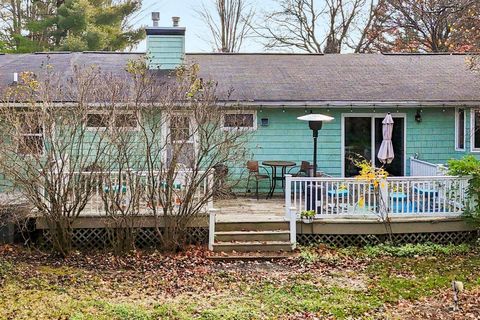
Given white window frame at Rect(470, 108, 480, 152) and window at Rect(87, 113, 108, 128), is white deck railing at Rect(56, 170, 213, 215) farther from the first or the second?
white window frame at Rect(470, 108, 480, 152)

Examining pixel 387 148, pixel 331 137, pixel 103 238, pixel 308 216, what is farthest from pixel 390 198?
pixel 103 238

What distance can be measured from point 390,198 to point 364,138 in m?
3.74

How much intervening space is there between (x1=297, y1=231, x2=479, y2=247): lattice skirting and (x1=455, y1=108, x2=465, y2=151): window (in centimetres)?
384

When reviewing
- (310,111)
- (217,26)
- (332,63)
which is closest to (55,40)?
(217,26)

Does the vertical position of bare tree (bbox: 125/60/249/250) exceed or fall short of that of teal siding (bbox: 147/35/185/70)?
it falls short

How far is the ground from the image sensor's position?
20.4 ft

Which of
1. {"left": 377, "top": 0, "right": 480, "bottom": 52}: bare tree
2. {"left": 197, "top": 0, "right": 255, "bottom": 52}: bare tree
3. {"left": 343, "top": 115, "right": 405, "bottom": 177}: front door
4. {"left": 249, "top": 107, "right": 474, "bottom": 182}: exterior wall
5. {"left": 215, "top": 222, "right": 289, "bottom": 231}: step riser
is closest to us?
{"left": 215, "top": 222, "right": 289, "bottom": 231}: step riser

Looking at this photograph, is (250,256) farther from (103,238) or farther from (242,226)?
(103,238)

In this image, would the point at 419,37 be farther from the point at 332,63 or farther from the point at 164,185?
the point at 164,185

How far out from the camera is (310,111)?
41.5ft

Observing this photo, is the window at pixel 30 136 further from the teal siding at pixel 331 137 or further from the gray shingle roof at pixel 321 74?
the teal siding at pixel 331 137

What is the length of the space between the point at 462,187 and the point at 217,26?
1892 centimetres

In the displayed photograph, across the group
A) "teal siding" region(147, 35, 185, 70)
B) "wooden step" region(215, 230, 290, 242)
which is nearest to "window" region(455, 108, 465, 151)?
"wooden step" region(215, 230, 290, 242)

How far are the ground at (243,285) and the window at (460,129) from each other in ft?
14.3
